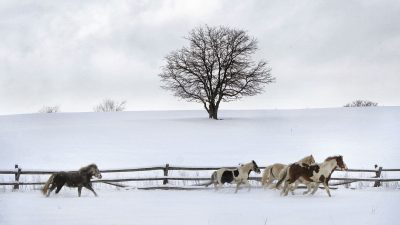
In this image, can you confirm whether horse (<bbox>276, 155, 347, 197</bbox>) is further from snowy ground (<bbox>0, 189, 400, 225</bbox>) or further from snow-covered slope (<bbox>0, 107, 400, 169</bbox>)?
snow-covered slope (<bbox>0, 107, 400, 169</bbox>)

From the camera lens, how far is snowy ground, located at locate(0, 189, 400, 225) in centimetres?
940

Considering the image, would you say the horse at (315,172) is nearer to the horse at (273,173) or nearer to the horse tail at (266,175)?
the horse at (273,173)

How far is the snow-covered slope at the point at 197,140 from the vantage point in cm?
2562

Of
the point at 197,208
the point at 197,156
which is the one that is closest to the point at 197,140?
the point at 197,156

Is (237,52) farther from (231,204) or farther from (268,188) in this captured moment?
(231,204)

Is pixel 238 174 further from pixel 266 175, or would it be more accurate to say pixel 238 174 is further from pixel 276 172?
pixel 276 172

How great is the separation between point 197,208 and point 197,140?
21.3 meters

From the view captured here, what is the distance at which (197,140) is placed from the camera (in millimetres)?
32406

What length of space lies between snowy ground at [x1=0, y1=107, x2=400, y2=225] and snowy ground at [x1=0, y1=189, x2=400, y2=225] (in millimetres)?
20

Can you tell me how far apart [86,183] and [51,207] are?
233cm

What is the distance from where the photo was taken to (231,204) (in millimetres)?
11859

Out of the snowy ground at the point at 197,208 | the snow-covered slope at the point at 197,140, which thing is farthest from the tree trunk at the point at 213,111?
the snowy ground at the point at 197,208

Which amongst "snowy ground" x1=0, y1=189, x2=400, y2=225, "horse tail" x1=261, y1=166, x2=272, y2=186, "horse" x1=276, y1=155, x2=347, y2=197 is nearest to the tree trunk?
"horse tail" x1=261, y1=166, x2=272, y2=186

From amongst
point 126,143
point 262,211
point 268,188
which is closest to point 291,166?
point 268,188
